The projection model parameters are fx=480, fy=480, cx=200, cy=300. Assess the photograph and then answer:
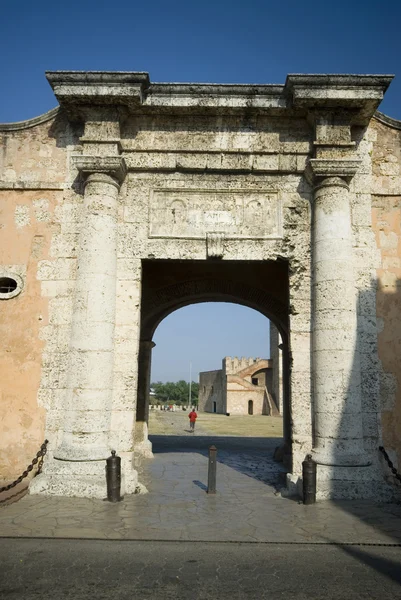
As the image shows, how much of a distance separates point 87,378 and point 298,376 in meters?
2.81

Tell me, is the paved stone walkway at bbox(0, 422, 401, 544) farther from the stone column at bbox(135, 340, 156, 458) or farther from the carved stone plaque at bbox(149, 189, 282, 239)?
the stone column at bbox(135, 340, 156, 458)

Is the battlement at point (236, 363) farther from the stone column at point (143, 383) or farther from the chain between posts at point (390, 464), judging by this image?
the chain between posts at point (390, 464)

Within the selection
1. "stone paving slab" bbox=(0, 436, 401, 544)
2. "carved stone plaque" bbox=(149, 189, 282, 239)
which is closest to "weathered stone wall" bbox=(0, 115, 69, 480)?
"stone paving slab" bbox=(0, 436, 401, 544)

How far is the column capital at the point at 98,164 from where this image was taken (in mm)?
6625

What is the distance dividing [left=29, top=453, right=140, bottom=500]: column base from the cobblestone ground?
1.45 meters

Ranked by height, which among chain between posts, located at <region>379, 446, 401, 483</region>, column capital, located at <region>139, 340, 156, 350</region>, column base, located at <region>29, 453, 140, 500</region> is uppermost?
column capital, located at <region>139, 340, 156, 350</region>

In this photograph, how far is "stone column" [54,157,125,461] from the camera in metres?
6.07

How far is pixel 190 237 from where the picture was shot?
269 inches

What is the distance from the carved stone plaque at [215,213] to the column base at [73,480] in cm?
321

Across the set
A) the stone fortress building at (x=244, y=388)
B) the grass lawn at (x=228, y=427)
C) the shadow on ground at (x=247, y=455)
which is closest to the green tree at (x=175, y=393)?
the stone fortress building at (x=244, y=388)

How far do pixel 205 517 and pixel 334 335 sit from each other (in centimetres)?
279

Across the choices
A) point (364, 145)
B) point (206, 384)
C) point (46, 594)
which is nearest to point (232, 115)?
point (364, 145)

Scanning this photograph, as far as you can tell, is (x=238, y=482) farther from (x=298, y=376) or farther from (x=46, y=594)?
(x=46, y=594)

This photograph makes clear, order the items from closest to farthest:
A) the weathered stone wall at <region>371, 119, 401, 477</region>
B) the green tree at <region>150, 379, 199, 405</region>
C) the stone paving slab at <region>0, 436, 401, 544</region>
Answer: the stone paving slab at <region>0, 436, 401, 544</region>
the weathered stone wall at <region>371, 119, 401, 477</region>
the green tree at <region>150, 379, 199, 405</region>
